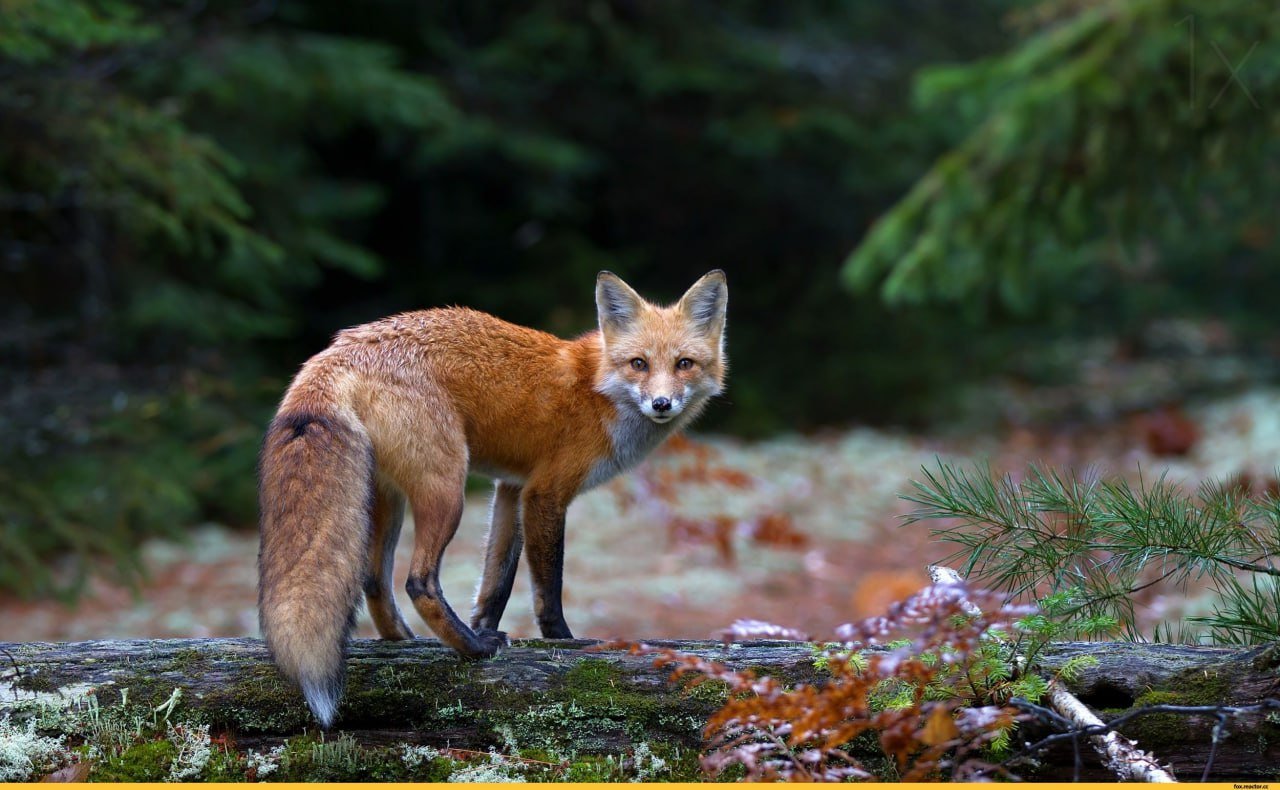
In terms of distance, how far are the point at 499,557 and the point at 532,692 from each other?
1.05 metres

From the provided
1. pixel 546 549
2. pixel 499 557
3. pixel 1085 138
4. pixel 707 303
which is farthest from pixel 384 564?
pixel 1085 138

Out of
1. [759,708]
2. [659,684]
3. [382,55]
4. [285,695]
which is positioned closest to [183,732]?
[285,695]

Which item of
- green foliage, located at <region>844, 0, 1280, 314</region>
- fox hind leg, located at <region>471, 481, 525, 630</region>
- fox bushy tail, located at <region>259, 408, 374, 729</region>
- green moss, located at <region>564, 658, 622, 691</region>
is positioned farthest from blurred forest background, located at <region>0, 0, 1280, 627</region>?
fox bushy tail, located at <region>259, 408, 374, 729</region>

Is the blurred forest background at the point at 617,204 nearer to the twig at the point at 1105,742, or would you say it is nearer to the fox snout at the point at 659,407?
the fox snout at the point at 659,407

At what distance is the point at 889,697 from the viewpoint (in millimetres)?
3086

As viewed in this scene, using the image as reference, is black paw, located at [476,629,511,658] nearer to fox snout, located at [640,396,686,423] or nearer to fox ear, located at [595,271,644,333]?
fox snout, located at [640,396,686,423]

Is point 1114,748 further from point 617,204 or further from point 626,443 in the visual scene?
point 617,204

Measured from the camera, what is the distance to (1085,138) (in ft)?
24.5

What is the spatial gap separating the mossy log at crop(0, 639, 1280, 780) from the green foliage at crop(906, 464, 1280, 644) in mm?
157

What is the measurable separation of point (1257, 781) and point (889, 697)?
962 millimetres

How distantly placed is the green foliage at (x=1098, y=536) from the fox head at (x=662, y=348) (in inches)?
53.4

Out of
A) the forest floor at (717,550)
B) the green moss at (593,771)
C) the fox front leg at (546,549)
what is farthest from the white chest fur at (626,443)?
the forest floor at (717,550)

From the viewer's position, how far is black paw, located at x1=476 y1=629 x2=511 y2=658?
3623mm

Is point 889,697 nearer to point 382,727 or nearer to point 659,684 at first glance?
point 659,684
